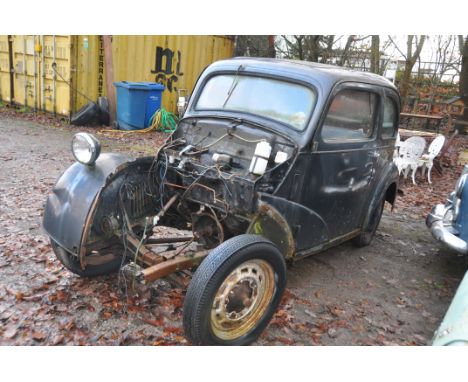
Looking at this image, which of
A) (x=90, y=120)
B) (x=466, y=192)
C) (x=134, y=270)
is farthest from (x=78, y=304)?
(x=90, y=120)

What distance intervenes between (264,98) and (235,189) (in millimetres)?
963

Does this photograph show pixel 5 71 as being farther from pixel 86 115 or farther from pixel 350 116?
pixel 350 116

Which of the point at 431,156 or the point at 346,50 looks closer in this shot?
the point at 431,156

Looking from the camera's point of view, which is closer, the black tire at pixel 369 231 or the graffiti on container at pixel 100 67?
the black tire at pixel 369 231

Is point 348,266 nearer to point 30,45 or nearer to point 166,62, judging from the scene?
point 166,62

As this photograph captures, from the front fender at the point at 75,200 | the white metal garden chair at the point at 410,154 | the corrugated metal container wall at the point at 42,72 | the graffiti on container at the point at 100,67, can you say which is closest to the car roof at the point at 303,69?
the front fender at the point at 75,200

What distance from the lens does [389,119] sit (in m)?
4.61

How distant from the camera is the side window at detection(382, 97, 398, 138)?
4.46 m

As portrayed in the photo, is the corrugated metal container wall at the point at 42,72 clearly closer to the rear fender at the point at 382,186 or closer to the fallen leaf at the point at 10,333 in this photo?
the rear fender at the point at 382,186

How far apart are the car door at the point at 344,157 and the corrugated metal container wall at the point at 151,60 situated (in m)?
8.13

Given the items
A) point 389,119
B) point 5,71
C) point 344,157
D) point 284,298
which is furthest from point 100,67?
point 284,298

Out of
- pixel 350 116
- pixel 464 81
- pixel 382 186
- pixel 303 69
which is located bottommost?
pixel 382 186

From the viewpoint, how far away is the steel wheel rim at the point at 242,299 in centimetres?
278

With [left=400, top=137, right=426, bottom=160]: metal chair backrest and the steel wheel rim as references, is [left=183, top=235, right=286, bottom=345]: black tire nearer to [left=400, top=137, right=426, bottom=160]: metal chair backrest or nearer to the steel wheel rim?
the steel wheel rim
